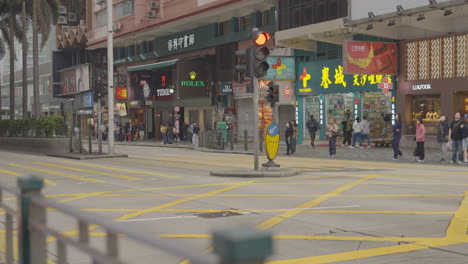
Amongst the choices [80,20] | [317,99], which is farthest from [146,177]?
[80,20]

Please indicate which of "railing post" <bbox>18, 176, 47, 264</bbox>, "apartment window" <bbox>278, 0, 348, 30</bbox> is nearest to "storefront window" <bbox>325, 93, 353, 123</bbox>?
"apartment window" <bbox>278, 0, 348, 30</bbox>

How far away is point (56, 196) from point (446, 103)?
21.7 metres

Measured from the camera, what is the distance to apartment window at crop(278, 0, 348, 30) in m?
32.1

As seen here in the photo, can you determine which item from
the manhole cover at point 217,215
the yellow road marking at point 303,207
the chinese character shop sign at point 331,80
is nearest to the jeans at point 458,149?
the yellow road marking at point 303,207

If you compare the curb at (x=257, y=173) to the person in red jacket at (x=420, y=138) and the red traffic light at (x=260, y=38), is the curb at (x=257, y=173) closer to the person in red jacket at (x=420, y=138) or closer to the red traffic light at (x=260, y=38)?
the red traffic light at (x=260, y=38)

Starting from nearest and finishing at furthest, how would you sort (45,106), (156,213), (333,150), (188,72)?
(156,213) → (333,150) → (188,72) → (45,106)

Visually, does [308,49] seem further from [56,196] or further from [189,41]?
[56,196]

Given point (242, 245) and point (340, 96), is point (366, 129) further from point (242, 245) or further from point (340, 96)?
point (242, 245)

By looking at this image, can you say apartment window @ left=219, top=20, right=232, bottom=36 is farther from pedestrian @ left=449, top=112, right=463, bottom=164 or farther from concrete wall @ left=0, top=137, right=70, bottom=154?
pedestrian @ left=449, top=112, right=463, bottom=164

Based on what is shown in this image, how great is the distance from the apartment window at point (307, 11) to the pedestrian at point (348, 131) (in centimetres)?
538

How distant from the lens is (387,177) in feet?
52.0

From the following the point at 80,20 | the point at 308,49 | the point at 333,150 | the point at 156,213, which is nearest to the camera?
the point at 156,213

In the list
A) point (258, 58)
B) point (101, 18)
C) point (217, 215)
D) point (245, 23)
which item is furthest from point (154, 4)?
point (217, 215)

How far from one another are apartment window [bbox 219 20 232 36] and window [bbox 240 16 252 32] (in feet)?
5.16
